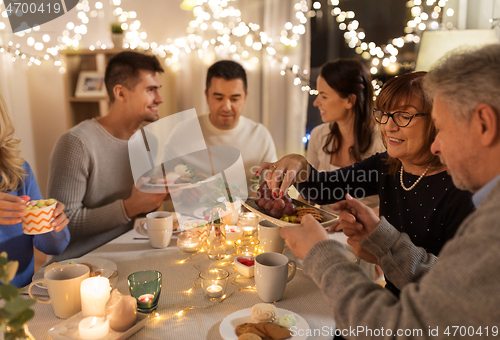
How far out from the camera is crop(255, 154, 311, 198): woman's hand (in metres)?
1.25

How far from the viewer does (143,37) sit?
302 cm

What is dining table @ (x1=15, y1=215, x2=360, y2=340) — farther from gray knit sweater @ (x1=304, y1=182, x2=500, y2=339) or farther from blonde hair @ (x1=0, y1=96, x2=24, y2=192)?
blonde hair @ (x1=0, y1=96, x2=24, y2=192)

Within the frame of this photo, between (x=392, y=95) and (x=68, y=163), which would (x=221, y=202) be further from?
(x=68, y=163)

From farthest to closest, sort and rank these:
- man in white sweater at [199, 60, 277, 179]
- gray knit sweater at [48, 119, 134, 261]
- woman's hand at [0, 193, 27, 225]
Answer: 1. man in white sweater at [199, 60, 277, 179]
2. gray knit sweater at [48, 119, 134, 261]
3. woman's hand at [0, 193, 27, 225]

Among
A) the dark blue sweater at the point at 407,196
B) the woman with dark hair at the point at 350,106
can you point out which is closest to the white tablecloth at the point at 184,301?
the dark blue sweater at the point at 407,196

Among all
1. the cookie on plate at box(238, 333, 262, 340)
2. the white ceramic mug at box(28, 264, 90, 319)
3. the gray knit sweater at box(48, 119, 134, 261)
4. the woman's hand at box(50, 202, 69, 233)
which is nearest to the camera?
the cookie on plate at box(238, 333, 262, 340)

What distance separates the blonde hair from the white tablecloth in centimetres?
47

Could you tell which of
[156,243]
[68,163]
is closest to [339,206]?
[156,243]

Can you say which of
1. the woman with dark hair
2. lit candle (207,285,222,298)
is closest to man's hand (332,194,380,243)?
lit candle (207,285,222,298)

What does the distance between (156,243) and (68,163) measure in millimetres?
780

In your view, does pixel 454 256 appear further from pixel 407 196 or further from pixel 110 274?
pixel 110 274

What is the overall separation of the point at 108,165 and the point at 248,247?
105 centimetres

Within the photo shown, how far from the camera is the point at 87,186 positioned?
6.14 ft

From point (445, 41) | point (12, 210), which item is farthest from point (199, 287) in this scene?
point (445, 41)
